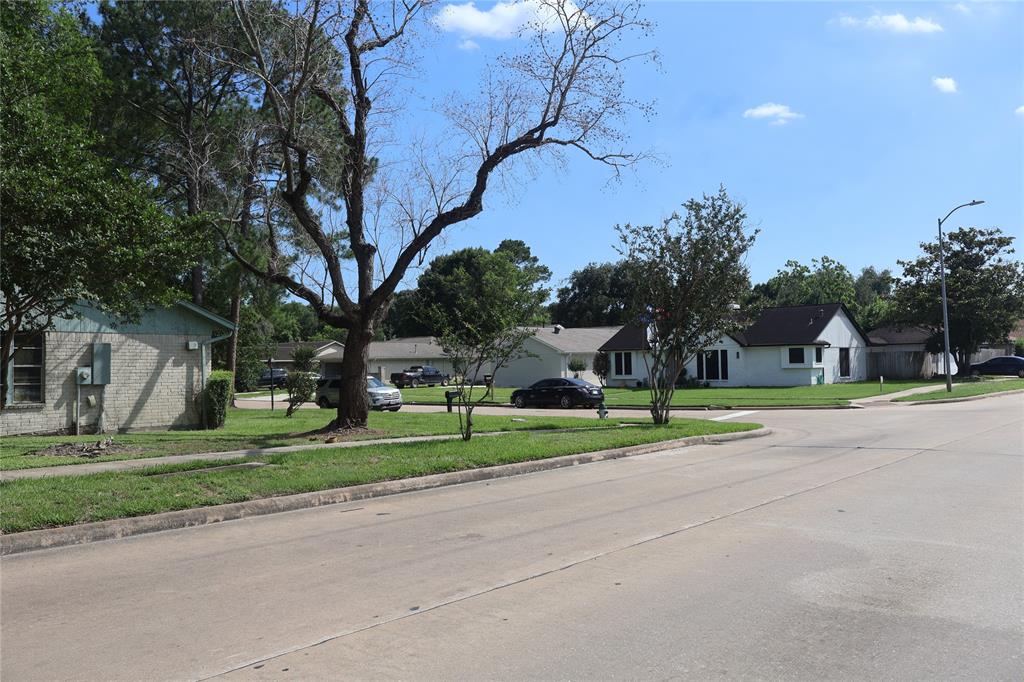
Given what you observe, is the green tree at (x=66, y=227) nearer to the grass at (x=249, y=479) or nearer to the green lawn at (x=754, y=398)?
the grass at (x=249, y=479)

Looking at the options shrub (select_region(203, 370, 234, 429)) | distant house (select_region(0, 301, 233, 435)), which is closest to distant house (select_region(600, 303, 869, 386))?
shrub (select_region(203, 370, 234, 429))

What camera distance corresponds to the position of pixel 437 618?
5.52 meters

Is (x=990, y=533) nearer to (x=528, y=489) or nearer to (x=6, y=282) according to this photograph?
(x=528, y=489)

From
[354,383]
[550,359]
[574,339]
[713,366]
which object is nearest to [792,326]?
[713,366]

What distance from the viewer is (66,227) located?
1125cm

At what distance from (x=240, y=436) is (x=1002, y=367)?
5386 cm

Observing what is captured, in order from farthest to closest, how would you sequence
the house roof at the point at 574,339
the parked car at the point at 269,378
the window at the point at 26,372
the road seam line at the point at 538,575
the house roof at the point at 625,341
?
the parked car at the point at 269,378 < the house roof at the point at 574,339 < the house roof at the point at 625,341 < the window at the point at 26,372 < the road seam line at the point at 538,575

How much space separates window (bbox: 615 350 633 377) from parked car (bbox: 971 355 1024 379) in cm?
2409

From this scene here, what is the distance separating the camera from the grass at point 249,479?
906 cm

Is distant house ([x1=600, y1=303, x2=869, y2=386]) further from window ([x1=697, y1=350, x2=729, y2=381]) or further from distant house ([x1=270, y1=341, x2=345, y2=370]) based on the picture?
distant house ([x1=270, y1=341, x2=345, y2=370])

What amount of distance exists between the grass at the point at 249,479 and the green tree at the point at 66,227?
9.50 feet

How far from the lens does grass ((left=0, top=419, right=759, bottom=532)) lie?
29.7ft

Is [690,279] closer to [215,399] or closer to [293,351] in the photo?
[215,399]

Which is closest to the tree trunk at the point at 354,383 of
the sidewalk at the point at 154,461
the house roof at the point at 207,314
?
the sidewalk at the point at 154,461
